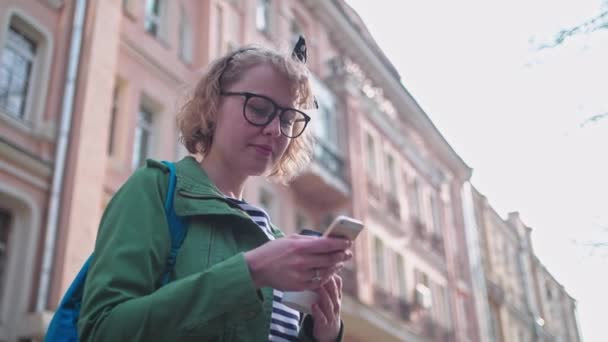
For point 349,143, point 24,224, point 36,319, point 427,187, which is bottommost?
point 36,319

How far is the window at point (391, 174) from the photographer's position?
22841mm

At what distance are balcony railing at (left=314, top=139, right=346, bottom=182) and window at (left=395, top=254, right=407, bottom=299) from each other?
13.9ft

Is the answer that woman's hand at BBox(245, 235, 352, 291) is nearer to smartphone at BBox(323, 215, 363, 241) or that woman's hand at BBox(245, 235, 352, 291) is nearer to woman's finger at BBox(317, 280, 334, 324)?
smartphone at BBox(323, 215, 363, 241)

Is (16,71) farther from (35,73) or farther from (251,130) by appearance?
(251,130)

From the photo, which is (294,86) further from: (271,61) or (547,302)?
(547,302)

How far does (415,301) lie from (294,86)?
2066cm

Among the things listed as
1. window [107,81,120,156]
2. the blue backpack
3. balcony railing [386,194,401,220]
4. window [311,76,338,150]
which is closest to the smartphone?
the blue backpack

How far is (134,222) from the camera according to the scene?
1.64 metres

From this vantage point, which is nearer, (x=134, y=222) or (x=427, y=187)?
(x=134, y=222)

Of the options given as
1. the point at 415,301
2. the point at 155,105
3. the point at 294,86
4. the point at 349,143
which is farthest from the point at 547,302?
the point at 294,86

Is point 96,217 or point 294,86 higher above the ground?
point 96,217

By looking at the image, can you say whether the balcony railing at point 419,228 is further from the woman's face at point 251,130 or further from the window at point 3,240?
the woman's face at point 251,130

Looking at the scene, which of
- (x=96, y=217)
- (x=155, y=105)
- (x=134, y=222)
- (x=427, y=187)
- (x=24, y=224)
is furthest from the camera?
(x=427, y=187)

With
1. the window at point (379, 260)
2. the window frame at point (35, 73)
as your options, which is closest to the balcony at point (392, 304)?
the window at point (379, 260)
